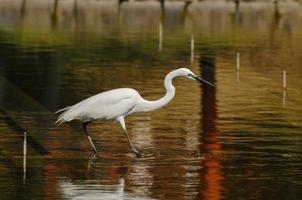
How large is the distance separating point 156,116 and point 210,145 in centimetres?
512

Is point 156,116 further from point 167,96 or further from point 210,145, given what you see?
point 167,96

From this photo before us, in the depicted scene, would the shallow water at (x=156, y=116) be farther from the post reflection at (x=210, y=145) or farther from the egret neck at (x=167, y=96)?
the egret neck at (x=167, y=96)

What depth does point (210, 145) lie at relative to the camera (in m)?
21.9

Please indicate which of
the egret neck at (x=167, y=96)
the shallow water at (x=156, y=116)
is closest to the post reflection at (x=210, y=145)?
→ the shallow water at (x=156, y=116)

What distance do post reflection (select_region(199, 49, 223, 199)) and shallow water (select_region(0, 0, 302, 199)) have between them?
27mm

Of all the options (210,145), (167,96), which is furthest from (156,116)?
(167,96)

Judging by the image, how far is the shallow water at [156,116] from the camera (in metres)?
17.7

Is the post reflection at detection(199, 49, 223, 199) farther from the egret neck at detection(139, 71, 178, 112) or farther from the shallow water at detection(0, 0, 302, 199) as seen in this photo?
the egret neck at detection(139, 71, 178, 112)

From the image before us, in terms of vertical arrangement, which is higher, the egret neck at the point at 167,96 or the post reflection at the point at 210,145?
the egret neck at the point at 167,96

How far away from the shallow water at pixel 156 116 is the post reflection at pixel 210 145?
1.1 inches

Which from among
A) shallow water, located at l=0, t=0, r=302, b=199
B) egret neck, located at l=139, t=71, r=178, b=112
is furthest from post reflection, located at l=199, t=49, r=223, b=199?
egret neck, located at l=139, t=71, r=178, b=112

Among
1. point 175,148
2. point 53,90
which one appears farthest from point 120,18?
point 175,148

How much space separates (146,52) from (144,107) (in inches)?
1009

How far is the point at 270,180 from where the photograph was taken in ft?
58.9
